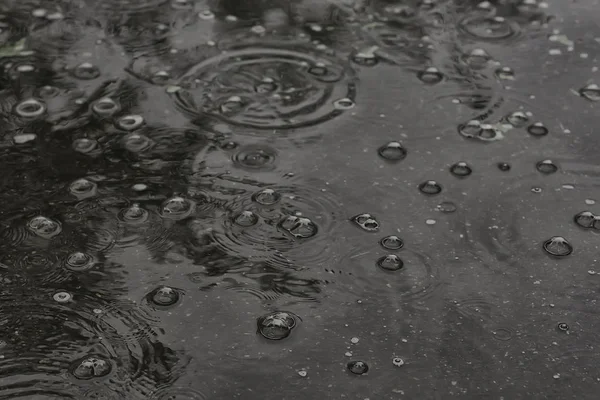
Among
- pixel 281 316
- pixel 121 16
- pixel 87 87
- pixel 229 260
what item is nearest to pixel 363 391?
pixel 281 316

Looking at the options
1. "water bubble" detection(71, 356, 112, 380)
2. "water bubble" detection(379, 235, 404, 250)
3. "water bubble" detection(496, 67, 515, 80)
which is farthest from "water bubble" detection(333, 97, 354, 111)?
"water bubble" detection(71, 356, 112, 380)

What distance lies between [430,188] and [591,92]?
0.90m

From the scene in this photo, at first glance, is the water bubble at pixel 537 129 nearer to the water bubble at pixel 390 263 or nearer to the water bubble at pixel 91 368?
the water bubble at pixel 390 263

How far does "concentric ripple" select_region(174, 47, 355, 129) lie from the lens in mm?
2988

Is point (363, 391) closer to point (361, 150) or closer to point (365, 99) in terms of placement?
point (361, 150)

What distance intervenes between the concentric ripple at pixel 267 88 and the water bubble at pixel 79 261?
2.52ft

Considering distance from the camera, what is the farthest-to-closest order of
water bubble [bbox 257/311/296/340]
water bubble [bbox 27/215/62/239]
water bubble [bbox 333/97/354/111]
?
water bubble [bbox 333/97/354/111]
water bubble [bbox 27/215/62/239]
water bubble [bbox 257/311/296/340]

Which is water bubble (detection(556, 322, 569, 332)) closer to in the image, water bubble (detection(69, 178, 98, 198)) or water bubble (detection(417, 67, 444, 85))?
water bubble (detection(417, 67, 444, 85))

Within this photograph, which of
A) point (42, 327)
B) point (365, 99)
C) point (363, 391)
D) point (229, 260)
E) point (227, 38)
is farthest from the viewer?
point (227, 38)

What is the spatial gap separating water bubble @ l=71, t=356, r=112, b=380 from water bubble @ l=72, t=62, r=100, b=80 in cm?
142

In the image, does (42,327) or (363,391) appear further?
(42,327)

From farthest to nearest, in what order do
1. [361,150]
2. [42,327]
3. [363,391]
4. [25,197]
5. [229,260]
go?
[361,150] < [25,197] < [229,260] < [42,327] < [363,391]

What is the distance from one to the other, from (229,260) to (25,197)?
695mm

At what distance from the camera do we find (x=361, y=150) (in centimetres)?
283
